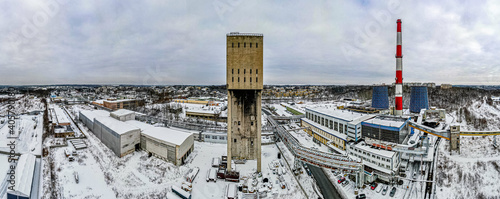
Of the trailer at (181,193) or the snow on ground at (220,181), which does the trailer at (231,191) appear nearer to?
the snow on ground at (220,181)

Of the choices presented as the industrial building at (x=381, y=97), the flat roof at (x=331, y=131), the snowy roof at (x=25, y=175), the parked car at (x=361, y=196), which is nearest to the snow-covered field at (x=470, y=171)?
the parked car at (x=361, y=196)

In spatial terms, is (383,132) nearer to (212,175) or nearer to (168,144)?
(212,175)

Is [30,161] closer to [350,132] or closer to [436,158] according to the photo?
[350,132]

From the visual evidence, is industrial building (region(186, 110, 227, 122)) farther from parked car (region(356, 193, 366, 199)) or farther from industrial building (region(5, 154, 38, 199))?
parked car (region(356, 193, 366, 199))

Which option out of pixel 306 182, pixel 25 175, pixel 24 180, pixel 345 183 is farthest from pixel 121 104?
pixel 345 183

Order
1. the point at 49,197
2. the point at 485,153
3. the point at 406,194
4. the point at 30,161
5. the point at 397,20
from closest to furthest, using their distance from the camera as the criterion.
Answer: the point at 49,197
the point at 406,194
the point at 30,161
the point at 485,153
the point at 397,20

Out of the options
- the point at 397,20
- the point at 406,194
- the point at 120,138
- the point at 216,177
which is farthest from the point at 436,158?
the point at 120,138
